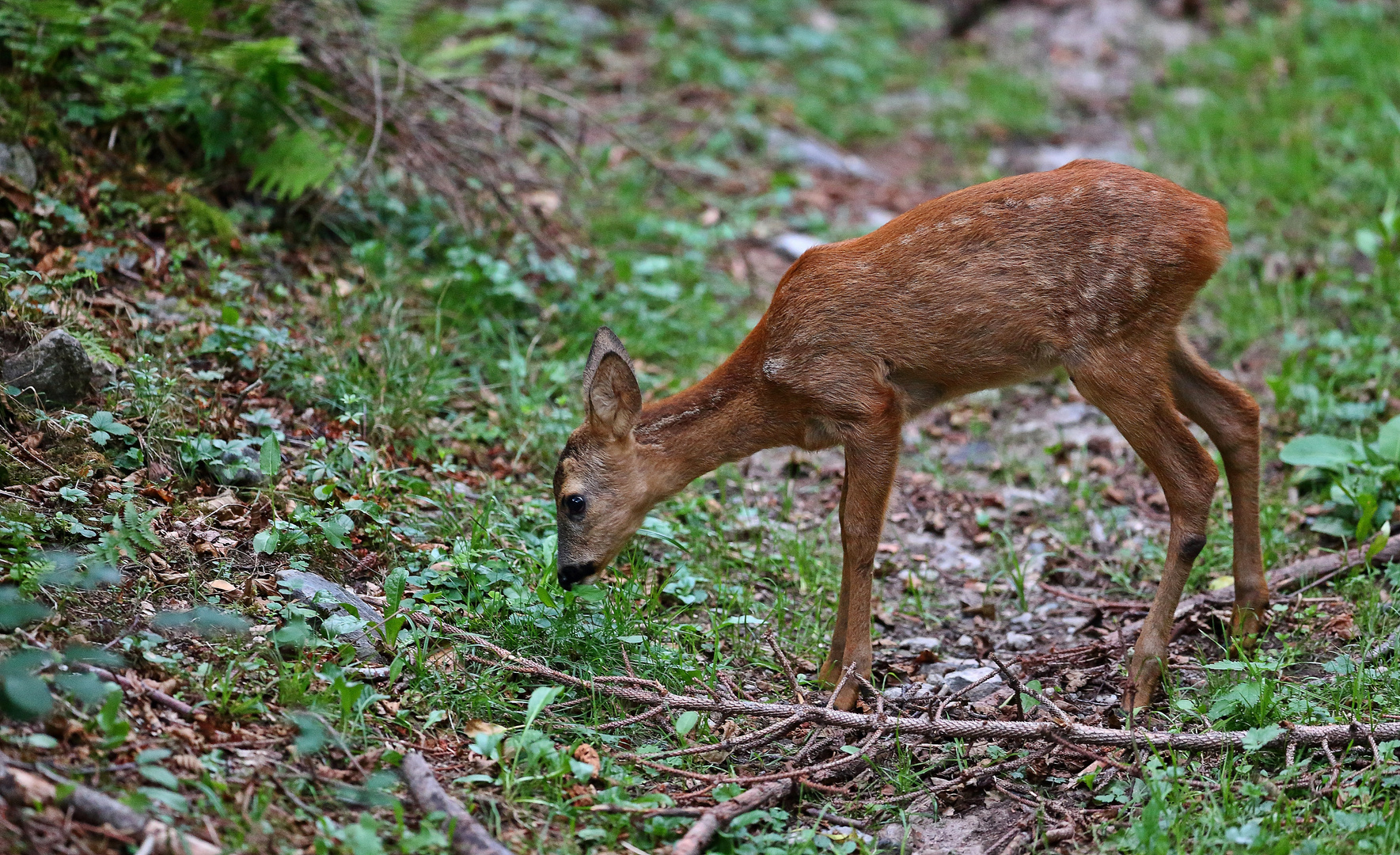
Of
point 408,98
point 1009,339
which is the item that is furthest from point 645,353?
point 1009,339

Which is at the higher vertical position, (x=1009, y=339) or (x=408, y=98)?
(x=408, y=98)

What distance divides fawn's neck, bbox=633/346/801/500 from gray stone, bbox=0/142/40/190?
3373 millimetres

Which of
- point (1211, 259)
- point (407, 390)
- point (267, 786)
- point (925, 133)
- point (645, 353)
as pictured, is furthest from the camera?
point (925, 133)

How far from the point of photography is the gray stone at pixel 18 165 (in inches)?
231

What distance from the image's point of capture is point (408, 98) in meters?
7.55

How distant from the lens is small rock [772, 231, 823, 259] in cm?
886

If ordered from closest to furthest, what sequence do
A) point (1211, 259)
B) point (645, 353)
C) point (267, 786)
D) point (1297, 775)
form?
point (267, 786), point (1297, 775), point (1211, 259), point (645, 353)

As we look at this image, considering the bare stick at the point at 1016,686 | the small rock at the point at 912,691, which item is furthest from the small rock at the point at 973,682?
the bare stick at the point at 1016,686

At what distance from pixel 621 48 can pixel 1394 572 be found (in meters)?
8.52

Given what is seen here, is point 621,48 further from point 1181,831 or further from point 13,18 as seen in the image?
point 1181,831

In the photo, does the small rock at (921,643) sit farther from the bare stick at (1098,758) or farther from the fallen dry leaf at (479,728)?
the fallen dry leaf at (479,728)

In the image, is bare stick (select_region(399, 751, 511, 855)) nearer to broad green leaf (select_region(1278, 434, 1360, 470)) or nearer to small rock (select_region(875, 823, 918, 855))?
small rock (select_region(875, 823, 918, 855))

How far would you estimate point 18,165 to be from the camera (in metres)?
5.94

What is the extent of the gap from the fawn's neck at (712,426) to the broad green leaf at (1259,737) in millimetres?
2084
